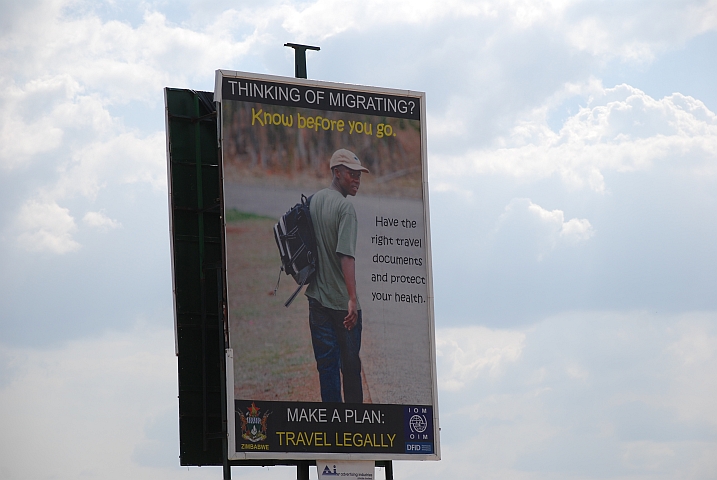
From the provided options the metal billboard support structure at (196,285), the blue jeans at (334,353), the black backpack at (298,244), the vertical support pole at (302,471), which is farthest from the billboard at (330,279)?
the metal billboard support structure at (196,285)

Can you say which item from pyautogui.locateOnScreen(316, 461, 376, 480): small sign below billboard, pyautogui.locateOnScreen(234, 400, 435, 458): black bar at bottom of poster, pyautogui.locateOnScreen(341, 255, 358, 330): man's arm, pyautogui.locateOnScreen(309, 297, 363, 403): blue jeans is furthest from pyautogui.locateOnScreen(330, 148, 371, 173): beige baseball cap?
pyautogui.locateOnScreen(316, 461, 376, 480): small sign below billboard

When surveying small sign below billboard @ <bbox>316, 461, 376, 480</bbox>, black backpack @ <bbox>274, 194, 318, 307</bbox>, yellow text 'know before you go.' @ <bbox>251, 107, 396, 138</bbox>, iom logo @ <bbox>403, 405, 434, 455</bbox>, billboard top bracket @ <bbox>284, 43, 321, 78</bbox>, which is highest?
billboard top bracket @ <bbox>284, 43, 321, 78</bbox>

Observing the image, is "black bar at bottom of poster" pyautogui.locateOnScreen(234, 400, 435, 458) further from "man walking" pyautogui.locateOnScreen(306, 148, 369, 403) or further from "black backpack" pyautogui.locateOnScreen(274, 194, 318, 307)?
"black backpack" pyautogui.locateOnScreen(274, 194, 318, 307)

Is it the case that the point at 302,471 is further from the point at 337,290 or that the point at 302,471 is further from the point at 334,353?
the point at 337,290

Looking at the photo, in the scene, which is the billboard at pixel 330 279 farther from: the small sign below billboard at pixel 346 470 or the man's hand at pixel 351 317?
the small sign below billboard at pixel 346 470

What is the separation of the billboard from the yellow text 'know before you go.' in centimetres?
2

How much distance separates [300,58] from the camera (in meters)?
35.4

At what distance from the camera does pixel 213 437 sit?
1355 inches

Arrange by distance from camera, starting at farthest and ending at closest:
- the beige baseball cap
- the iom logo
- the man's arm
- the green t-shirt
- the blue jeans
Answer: the beige baseball cap < the iom logo < the man's arm < the green t-shirt < the blue jeans

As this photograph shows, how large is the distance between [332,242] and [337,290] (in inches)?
44.2

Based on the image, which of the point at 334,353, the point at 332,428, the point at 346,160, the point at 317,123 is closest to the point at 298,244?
the point at 346,160

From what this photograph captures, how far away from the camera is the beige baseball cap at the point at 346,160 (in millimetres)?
34281

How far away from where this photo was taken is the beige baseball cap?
34281 millimetres

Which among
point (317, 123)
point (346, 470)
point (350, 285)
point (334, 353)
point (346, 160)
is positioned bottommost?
point (346, 470)
